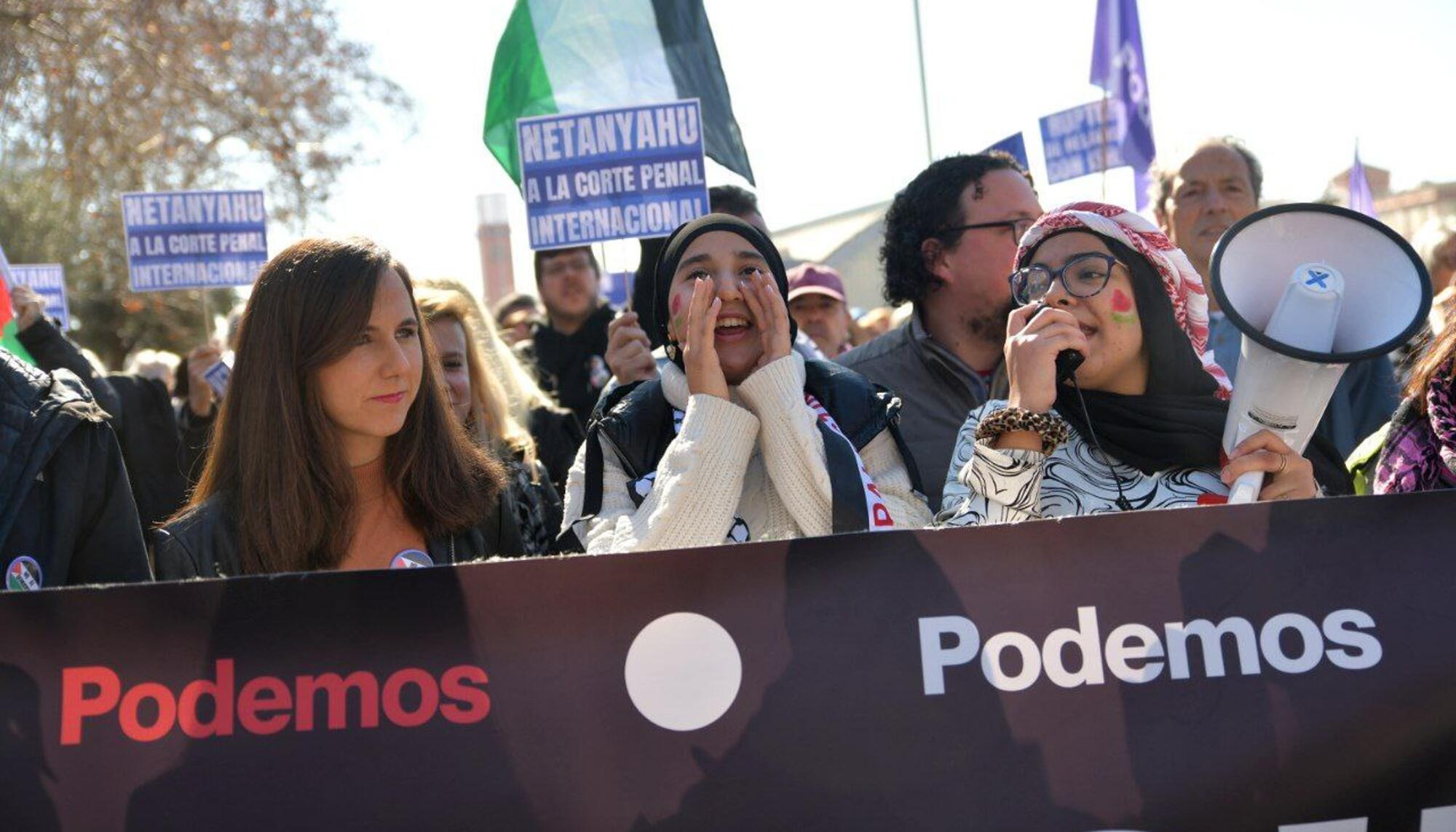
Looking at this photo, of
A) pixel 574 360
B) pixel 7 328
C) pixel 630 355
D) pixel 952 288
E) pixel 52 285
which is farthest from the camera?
pixel 52 285

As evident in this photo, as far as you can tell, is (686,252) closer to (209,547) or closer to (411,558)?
(411,558)

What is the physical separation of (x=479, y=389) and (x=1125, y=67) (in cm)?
567

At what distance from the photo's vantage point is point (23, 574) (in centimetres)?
281

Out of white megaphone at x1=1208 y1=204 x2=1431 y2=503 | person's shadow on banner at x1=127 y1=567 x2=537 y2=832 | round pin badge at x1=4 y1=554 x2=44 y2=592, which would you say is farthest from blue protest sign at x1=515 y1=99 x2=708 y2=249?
person's shadow on banner at x1=127 y1=567 x2=537 y2=832

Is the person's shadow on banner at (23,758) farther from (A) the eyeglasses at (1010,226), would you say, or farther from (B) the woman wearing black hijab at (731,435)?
(A) the eyeglasses at (1010,226)

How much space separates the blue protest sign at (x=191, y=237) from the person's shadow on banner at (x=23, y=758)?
6113 mm

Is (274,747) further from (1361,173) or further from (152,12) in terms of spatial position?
(152,12)

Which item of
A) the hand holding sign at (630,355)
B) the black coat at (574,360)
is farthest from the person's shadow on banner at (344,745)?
the black coat at (574,360)

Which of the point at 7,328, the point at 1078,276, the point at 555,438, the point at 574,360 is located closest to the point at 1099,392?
the point at 1078,276

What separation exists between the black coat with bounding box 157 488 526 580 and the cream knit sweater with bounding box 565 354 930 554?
10.8 inches

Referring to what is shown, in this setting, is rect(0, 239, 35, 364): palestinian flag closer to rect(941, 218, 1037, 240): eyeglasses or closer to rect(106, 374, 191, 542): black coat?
rect(106, 374, 191, 542): black coat

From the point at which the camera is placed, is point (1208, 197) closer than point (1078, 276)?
No

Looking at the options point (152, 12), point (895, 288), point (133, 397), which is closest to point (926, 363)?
point (895, 288)

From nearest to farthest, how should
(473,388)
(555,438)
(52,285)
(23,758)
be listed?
(23,758)
(473,388)
(555,438)
(52,285)
